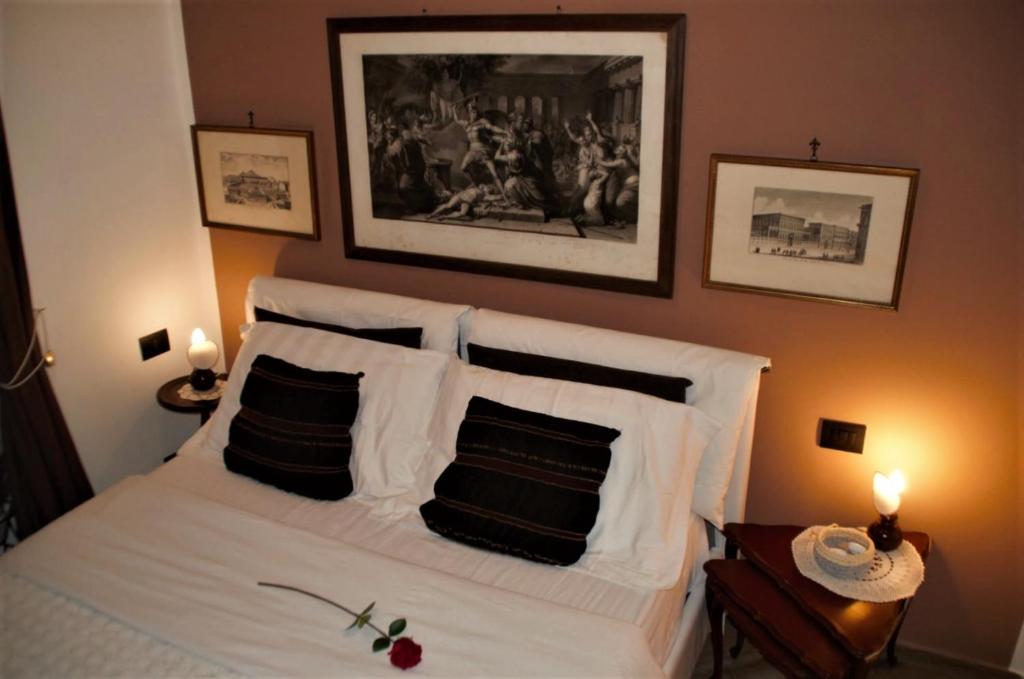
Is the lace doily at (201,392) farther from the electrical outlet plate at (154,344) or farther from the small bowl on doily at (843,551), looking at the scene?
the small bowl on doily at (843,551)

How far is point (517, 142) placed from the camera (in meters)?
2.74

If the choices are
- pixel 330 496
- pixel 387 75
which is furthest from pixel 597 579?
pixel 387 75

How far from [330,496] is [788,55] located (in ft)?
6.25

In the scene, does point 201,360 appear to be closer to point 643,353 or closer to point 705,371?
point 643,353

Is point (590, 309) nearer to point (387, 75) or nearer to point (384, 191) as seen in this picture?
point (384, 191)

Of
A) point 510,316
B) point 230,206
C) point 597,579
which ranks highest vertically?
point 230,206

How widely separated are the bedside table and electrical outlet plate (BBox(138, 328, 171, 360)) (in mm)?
2349

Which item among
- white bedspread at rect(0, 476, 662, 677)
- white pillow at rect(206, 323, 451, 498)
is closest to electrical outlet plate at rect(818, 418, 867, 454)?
white bedspread at rect(0, 476, 662, 677)

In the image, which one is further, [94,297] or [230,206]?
[230,206]

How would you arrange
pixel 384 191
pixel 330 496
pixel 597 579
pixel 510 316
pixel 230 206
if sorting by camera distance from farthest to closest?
pixel 230 206 → pixel 384 191 → pixel 510 316 → pixel 330 496 → pixel 597 579

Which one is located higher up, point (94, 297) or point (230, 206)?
point (230, 206)

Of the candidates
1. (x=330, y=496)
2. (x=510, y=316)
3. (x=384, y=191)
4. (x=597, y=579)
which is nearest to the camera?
(x=597, y=579)

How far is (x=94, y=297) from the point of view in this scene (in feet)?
10.2

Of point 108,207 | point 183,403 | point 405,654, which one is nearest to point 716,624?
point 405,654
